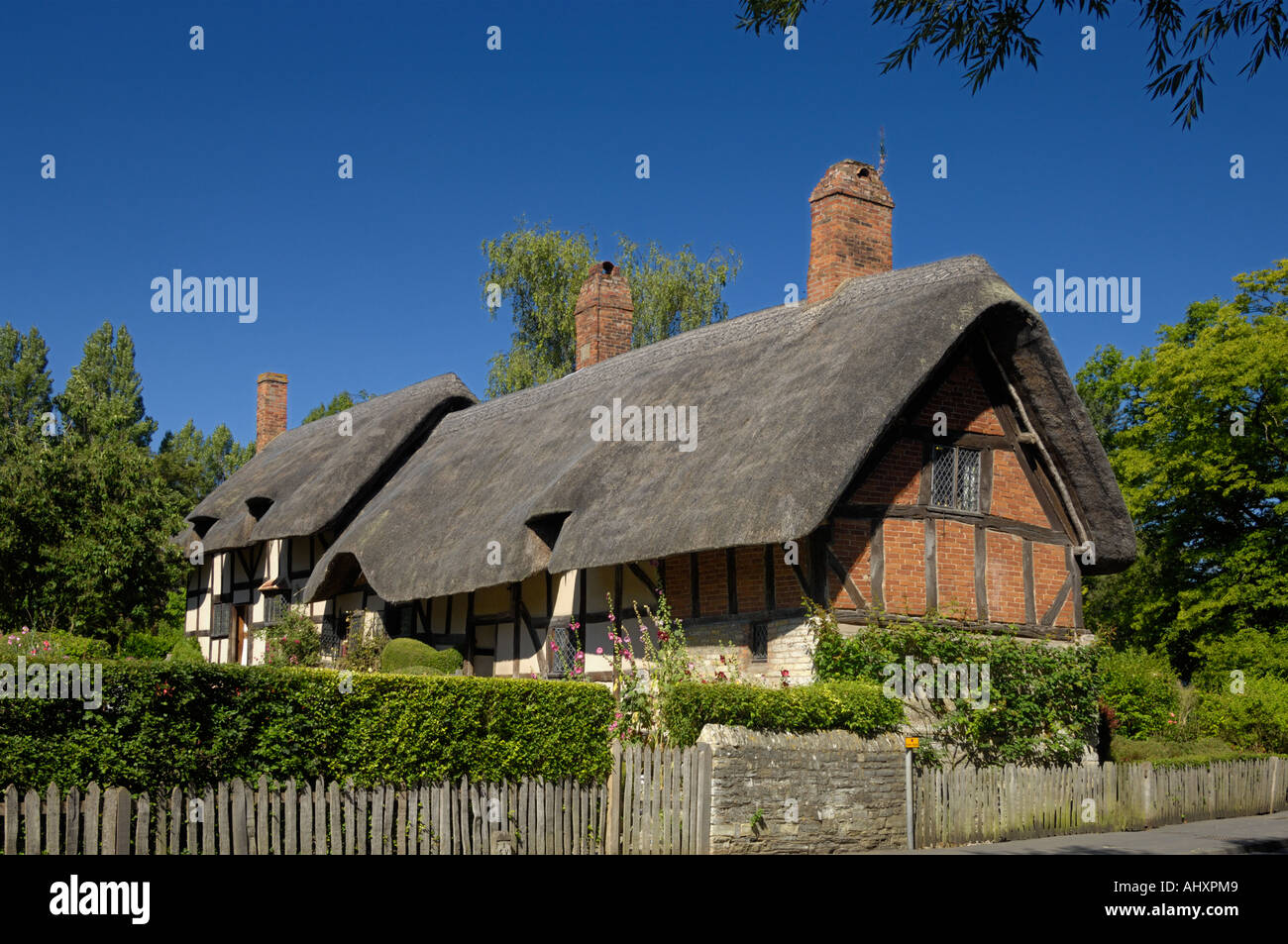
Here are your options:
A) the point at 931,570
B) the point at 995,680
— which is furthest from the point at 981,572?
the point at 995,680

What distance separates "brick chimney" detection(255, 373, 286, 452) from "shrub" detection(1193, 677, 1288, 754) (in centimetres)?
2382

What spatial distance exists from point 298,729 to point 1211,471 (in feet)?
71.7

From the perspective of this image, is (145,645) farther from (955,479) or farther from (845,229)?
(955,479)

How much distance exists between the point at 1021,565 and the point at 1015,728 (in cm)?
216

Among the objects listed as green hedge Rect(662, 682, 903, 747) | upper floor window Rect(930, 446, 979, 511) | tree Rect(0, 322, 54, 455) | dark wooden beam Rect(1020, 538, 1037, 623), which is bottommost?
green hedge Rect(662, 682, 903, 747)

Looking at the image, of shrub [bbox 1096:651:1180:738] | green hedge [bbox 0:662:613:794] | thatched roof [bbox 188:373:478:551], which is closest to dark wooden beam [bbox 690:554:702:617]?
green hedge [bbox 0:662:613:794]

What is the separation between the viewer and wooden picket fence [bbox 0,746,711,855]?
9156 mm

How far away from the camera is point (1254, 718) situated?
2095 centimetres

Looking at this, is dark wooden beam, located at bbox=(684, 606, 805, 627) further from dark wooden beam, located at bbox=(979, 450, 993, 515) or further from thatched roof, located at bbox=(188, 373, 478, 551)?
thatched roof, located at bbox=(188, 373, 478, 551)

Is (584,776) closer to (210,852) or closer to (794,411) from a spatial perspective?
(210,852)

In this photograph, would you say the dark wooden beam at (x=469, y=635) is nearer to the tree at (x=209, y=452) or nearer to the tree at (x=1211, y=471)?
the tree at (x=1211, y=471)

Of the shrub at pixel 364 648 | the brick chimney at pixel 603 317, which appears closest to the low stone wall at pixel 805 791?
the shrub at pixel 364 648

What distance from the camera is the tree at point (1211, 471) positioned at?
26.6m

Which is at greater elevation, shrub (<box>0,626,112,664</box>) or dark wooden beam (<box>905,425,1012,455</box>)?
dark wooden beam (<box>905,425,1012,455</box>)
